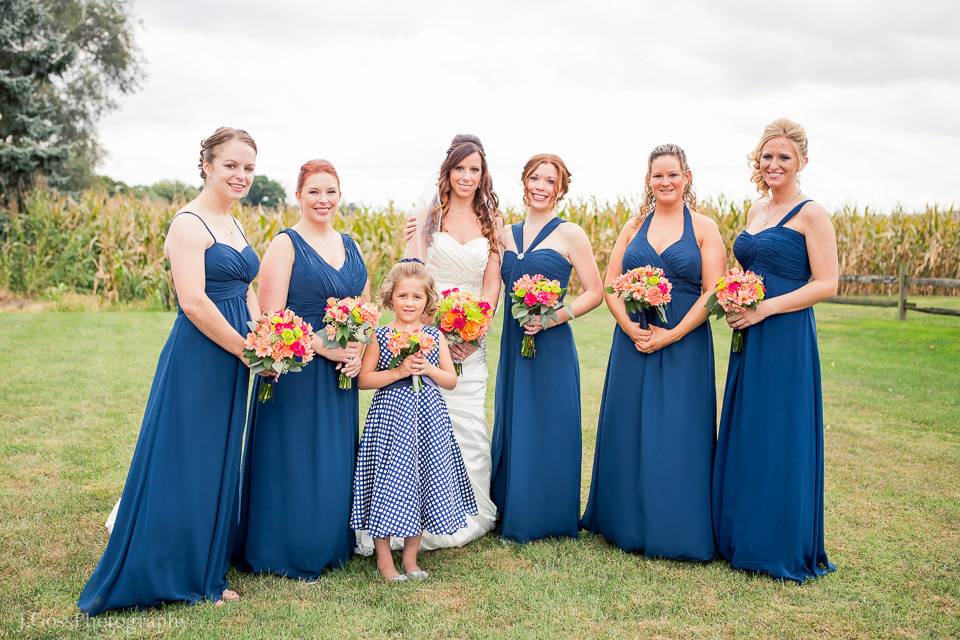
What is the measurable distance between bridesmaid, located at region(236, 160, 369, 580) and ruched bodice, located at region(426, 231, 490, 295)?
101 cm

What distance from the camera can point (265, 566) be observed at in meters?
4.92

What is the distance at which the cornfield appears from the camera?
60.5 feet

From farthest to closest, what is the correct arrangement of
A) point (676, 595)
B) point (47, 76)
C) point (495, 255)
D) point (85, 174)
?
point (85, 174), point (47, 76), point (495, 255), point (676, 595)

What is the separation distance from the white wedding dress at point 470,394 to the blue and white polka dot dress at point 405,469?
642mm

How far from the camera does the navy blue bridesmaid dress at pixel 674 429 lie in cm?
530

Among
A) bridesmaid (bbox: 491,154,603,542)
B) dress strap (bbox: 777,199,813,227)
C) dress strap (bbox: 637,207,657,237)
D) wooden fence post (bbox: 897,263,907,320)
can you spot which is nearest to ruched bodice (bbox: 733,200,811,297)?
dress strap (bbox: 777,199,813,227)

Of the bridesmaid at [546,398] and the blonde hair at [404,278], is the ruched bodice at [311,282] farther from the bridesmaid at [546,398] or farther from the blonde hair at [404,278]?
the bridesmaid at [546,398]

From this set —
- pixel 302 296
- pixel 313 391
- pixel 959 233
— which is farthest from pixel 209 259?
pixel 959 233

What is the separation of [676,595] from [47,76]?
26.0m

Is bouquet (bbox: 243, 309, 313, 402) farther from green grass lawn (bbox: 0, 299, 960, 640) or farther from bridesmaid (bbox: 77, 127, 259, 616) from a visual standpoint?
green grass lawn (bbox: 0, 299, 960, 640)

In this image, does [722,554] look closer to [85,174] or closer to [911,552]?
[911,552]

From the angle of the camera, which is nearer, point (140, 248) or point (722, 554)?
point (722, 554)

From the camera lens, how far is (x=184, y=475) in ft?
14.4

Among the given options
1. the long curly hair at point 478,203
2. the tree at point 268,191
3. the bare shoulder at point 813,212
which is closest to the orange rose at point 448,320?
the long curly hair at point 478,203
